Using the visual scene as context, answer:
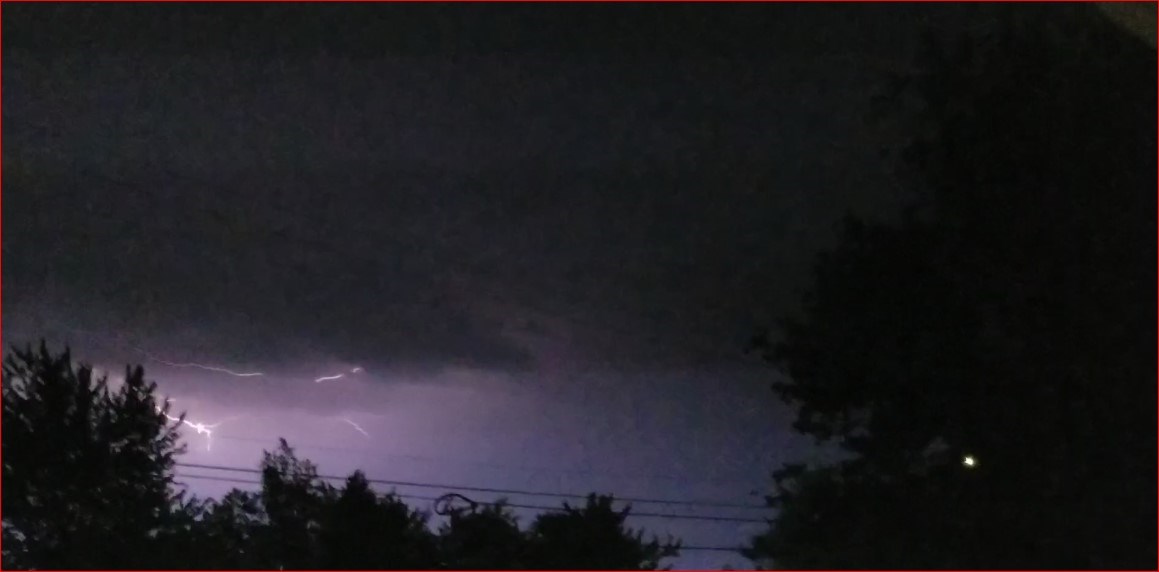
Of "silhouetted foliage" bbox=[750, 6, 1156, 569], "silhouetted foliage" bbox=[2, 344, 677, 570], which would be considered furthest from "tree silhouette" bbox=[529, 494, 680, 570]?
"silhouetted foliage" bbox=[750, 6, 1156, 569]

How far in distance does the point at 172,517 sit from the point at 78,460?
8.28 ft

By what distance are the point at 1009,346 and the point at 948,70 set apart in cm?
254

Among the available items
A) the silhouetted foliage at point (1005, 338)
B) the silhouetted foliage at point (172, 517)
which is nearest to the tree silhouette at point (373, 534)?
the silhouetted foliage at point (172, 517)

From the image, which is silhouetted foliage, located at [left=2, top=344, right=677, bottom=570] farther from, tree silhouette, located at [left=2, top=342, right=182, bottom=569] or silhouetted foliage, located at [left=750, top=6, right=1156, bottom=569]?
silhouetted foliage, located at [left=750, top=6, right=1156, bottom=569]

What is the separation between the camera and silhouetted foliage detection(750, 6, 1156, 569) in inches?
324

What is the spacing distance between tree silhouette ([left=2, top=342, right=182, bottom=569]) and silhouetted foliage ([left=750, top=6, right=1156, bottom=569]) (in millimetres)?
11322

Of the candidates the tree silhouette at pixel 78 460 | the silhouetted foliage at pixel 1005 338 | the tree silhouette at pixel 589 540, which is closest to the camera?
the silhouetted foliage at pixel 1005 338

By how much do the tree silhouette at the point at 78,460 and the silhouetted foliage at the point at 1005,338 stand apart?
11322 millimetres

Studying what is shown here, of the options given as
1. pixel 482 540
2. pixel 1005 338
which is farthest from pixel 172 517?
pixel 1005 338

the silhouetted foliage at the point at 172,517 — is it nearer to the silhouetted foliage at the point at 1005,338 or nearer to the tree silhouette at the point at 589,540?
the tree silhouette at the point at 589,540

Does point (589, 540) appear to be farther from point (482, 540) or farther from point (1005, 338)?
point (1005, 338)

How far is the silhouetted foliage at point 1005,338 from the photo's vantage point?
823 cm

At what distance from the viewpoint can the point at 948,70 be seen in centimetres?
943

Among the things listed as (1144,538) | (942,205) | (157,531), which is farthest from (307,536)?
(1144,538)
